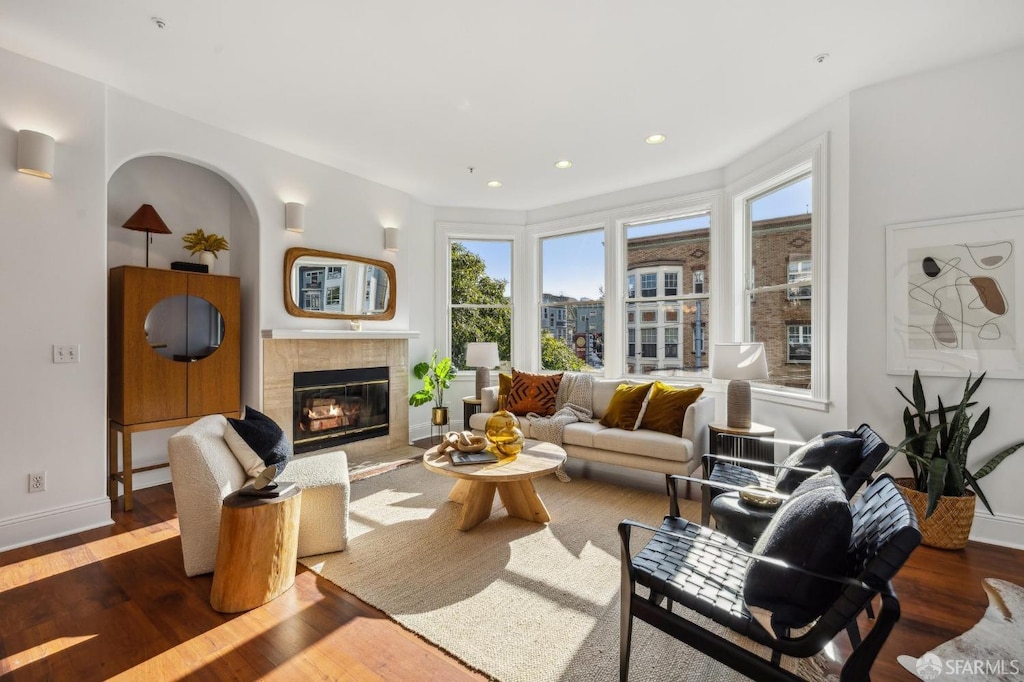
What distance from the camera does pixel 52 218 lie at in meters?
2.90

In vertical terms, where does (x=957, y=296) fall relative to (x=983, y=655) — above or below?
above

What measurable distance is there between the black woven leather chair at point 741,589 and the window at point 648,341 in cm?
344

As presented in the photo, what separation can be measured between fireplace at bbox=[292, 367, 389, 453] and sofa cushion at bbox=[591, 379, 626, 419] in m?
2.22

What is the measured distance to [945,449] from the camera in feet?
8.99

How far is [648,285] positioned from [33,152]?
5059mm

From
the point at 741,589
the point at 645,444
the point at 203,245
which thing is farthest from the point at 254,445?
the point at 645,444

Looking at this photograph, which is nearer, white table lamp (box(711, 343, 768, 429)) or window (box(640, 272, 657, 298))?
white table lamp (box(711, 343, 768, 429))

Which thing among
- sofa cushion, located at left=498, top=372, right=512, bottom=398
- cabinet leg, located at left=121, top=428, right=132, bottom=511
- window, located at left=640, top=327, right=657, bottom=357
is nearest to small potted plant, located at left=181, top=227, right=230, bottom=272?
cabinet leg, located at left=121, top=428, right=132, bottom=511

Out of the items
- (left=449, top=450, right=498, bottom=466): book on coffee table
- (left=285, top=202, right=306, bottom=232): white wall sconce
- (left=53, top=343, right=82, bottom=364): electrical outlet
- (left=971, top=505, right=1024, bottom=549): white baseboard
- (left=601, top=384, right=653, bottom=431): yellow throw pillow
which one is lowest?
(left=971, top=505, right=1024, bottom=549): white baseboard

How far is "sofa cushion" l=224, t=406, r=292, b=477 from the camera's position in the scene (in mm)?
2586

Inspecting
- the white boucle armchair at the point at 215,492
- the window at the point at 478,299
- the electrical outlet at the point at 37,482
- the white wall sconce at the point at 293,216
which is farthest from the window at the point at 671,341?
the electrical outlet at the point at 37,482

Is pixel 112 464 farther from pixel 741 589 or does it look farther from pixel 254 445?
pixel 741 589

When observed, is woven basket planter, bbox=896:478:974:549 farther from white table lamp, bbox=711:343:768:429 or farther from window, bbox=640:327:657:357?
window, bbox=640:327:657:357

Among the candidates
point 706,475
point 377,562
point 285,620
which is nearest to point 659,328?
point 706,475
